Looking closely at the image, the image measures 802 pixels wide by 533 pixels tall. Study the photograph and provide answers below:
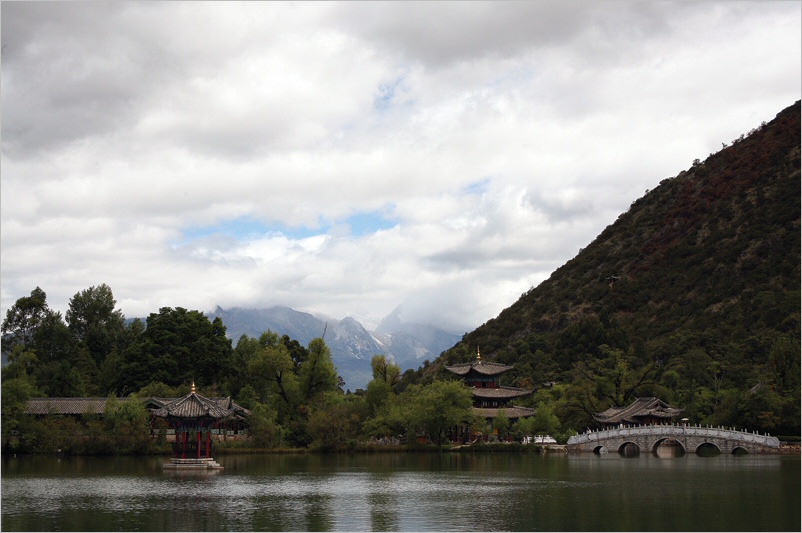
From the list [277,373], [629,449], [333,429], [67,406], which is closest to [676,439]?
[629,449]

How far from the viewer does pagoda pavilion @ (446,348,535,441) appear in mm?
80750

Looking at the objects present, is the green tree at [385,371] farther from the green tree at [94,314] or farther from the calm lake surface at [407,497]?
the green tree at [94,314]

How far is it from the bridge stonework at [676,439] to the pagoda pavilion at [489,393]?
10578 mm

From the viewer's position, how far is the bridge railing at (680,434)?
62406 mm

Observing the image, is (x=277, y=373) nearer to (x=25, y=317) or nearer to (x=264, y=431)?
(x=264, y=431)

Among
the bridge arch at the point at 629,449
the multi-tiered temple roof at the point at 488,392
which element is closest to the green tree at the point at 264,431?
the multi-tiered temple roof at the point at 488,392

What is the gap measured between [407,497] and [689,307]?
3740 inches

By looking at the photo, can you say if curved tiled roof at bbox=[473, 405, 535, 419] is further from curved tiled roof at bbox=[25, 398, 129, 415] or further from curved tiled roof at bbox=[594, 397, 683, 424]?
curved tiled roof at bbox=[25, 398, 129, 415]

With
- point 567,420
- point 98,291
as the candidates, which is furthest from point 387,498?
point 98,291

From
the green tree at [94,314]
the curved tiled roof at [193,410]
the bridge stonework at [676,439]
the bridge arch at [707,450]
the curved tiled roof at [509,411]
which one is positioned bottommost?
the bridge arch at [707,450]

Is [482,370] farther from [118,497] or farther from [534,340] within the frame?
[118,497]

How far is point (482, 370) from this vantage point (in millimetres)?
87688

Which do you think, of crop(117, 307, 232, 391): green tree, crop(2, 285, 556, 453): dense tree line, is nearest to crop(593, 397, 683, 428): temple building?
crop(2, 285, 556, 453): dense tree line

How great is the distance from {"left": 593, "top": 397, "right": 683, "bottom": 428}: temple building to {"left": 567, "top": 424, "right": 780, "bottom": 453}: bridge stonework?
13.8ft
